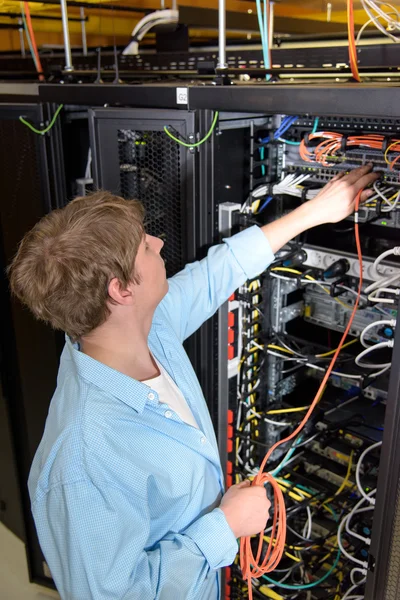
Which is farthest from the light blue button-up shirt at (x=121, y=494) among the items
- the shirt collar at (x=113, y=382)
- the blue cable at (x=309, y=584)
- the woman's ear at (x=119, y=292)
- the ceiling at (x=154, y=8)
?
the ceiling at (x=154, y=8)

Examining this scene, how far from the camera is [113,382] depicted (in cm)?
108

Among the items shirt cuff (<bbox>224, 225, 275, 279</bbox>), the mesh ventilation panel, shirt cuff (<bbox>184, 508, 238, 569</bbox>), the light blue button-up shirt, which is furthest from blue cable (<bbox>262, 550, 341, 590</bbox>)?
the mesh ventilation panel

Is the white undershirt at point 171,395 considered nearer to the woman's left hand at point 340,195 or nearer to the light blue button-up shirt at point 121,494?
the light blue button-up shirt at point 121,494

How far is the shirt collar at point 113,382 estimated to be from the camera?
1077 mm

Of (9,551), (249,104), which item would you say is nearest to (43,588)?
(9,551)

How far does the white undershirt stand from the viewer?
1.21 meters

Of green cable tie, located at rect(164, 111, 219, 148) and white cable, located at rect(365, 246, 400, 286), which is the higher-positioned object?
green cable tie, located at rect(164, 111, 219, 148)

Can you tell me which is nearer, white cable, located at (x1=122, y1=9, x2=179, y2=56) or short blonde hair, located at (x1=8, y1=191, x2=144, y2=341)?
short blonde hair, located at (x1=8, y1=191, x2=144, y2=341)

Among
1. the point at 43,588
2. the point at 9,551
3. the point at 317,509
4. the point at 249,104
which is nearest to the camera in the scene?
the point at 249,104

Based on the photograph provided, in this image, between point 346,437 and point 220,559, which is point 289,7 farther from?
point 220,559

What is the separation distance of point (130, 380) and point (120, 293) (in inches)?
6.8

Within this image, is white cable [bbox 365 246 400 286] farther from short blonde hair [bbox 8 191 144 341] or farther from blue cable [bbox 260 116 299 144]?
short blonde hair [bbox 8 191 144 341]

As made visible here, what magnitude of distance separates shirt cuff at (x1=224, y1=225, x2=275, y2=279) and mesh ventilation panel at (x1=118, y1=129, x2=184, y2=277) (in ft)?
0.54

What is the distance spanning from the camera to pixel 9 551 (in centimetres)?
264
